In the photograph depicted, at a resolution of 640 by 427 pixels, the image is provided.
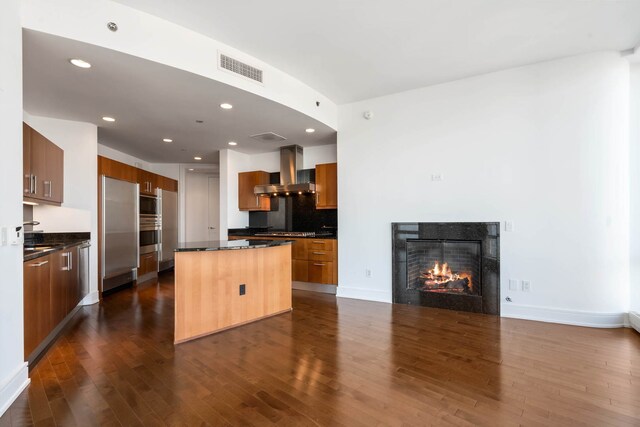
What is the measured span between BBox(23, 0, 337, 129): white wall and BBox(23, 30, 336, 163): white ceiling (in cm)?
7

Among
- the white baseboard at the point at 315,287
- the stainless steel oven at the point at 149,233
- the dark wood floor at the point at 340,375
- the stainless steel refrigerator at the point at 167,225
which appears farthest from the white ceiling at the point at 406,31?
the stainless steel refrigerator at the point at 167,225

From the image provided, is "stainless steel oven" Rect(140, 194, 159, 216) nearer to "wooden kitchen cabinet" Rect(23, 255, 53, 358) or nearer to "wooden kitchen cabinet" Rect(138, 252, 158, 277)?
"wooden kitchen cabinet" Rect(138, 252, 158, 277)

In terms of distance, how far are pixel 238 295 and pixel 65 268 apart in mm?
1778

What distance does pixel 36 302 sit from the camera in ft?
8.08

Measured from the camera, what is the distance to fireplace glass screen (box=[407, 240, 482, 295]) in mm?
3865

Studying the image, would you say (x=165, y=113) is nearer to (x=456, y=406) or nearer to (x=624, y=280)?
(x=456, y=406)

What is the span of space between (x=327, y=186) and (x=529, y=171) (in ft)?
9.17

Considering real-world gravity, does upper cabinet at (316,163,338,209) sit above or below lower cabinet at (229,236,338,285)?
above

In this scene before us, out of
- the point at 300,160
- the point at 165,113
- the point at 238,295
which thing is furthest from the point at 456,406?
the point at 300,160

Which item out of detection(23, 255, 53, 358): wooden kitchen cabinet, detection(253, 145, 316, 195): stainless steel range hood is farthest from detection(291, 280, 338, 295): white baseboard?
detection(23, 255, 53, 358): wooden kitchen cabinet

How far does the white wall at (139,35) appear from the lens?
2.20 m

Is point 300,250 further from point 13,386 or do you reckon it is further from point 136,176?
point 13,386

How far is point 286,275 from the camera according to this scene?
3.88 m

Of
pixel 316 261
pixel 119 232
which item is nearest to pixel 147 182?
pixel 119 232
